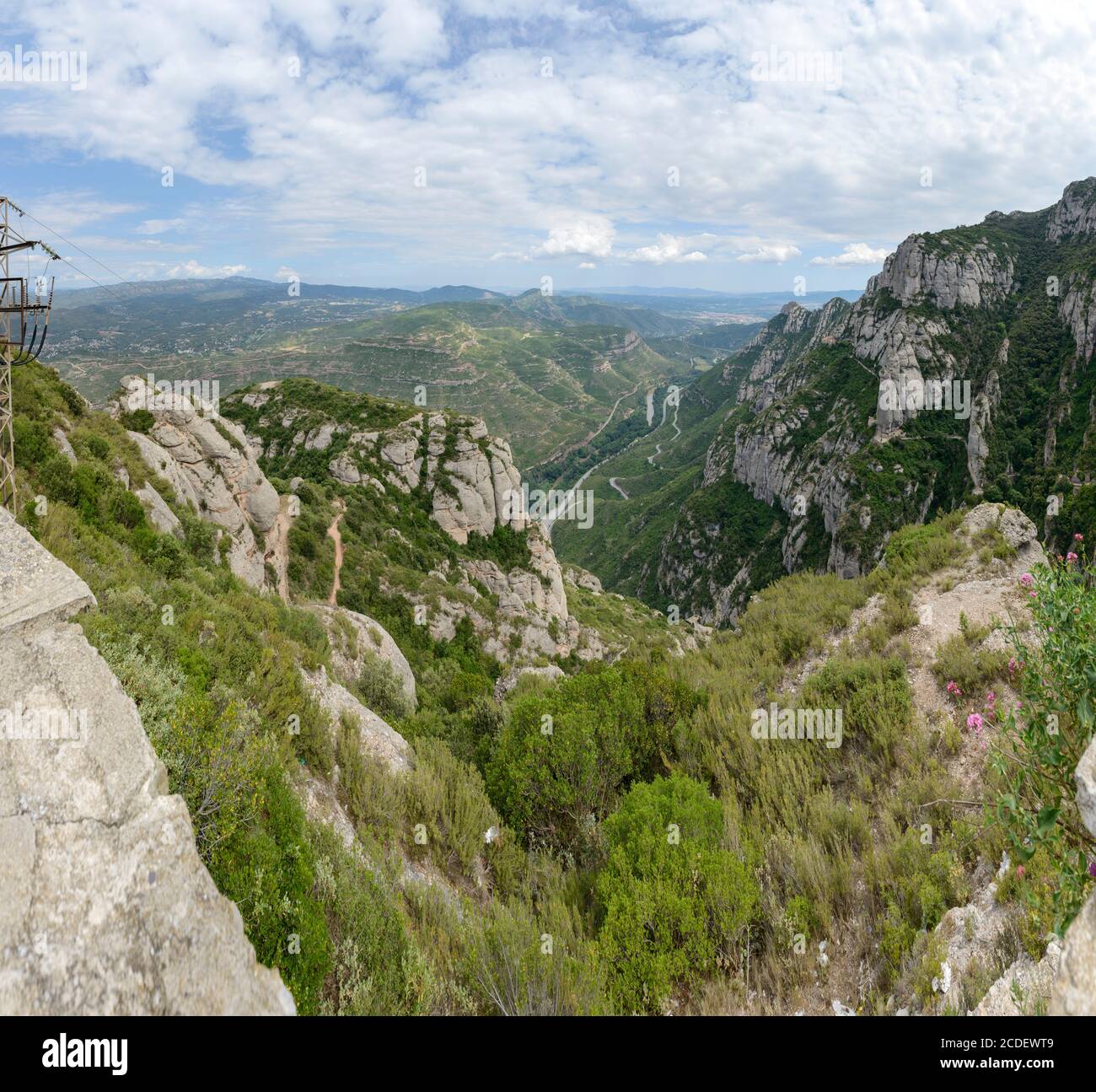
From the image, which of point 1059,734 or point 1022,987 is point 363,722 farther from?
point 1059,734

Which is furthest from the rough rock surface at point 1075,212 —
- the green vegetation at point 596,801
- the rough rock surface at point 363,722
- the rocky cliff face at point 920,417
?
the rough rock surface at point 363,722

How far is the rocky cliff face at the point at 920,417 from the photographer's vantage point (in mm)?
73250

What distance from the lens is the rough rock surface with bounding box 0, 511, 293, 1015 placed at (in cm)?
313

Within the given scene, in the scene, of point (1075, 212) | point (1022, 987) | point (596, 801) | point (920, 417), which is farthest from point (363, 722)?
point (1075, 212)

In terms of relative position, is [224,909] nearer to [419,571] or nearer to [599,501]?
[419,571]

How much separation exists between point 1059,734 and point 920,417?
326 feet

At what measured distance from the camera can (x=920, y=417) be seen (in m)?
83.7

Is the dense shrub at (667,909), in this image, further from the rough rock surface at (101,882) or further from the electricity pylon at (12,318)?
the electricity pylon at (12,318)

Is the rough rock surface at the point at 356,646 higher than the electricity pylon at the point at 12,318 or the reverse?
the reverse

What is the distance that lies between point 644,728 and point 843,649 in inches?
188

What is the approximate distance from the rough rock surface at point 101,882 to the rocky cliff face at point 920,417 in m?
76.8

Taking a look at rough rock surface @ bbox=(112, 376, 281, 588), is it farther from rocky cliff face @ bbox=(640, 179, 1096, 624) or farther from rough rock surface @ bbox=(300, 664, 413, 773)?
rocky cliff face @ bbox=(640, 179, 1096, 624)

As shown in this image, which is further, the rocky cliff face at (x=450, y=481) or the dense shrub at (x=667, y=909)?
the rocky cliff face at (x=450, y=481)

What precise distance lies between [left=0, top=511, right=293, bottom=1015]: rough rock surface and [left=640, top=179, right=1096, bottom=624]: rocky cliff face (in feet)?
252
